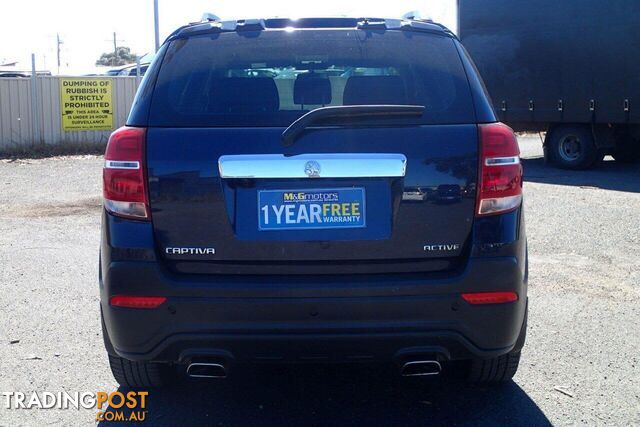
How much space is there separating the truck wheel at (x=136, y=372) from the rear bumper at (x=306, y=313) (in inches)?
22.6

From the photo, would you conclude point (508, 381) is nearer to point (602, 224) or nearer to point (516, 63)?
point (602, 224)

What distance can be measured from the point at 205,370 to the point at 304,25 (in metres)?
1.66

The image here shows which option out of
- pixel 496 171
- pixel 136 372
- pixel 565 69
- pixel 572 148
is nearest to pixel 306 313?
pixel 496 171

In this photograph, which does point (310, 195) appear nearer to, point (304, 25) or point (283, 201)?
point (283, 201)

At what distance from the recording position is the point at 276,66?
3.64 metres

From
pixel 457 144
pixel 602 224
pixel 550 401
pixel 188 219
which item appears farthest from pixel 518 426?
pixel 602 224

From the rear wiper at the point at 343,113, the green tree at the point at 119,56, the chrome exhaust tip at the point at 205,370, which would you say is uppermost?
the rear wiper at the point at 343,113

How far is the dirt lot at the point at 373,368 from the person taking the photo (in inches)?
153

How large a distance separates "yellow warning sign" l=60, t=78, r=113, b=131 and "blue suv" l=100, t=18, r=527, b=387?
15.1 meters

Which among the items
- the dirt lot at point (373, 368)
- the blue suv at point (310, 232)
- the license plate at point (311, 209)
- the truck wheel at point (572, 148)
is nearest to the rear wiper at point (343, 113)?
the blue suv at point (310, 232)

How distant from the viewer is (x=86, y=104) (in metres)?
17.9

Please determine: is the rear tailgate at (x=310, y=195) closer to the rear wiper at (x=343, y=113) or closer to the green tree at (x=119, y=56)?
the rear wiper at (x=343, y=113)

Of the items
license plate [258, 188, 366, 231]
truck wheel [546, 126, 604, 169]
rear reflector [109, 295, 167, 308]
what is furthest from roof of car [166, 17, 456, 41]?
truck wheel [546, 126, 604, 169]

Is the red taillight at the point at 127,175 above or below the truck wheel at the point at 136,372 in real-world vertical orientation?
above
